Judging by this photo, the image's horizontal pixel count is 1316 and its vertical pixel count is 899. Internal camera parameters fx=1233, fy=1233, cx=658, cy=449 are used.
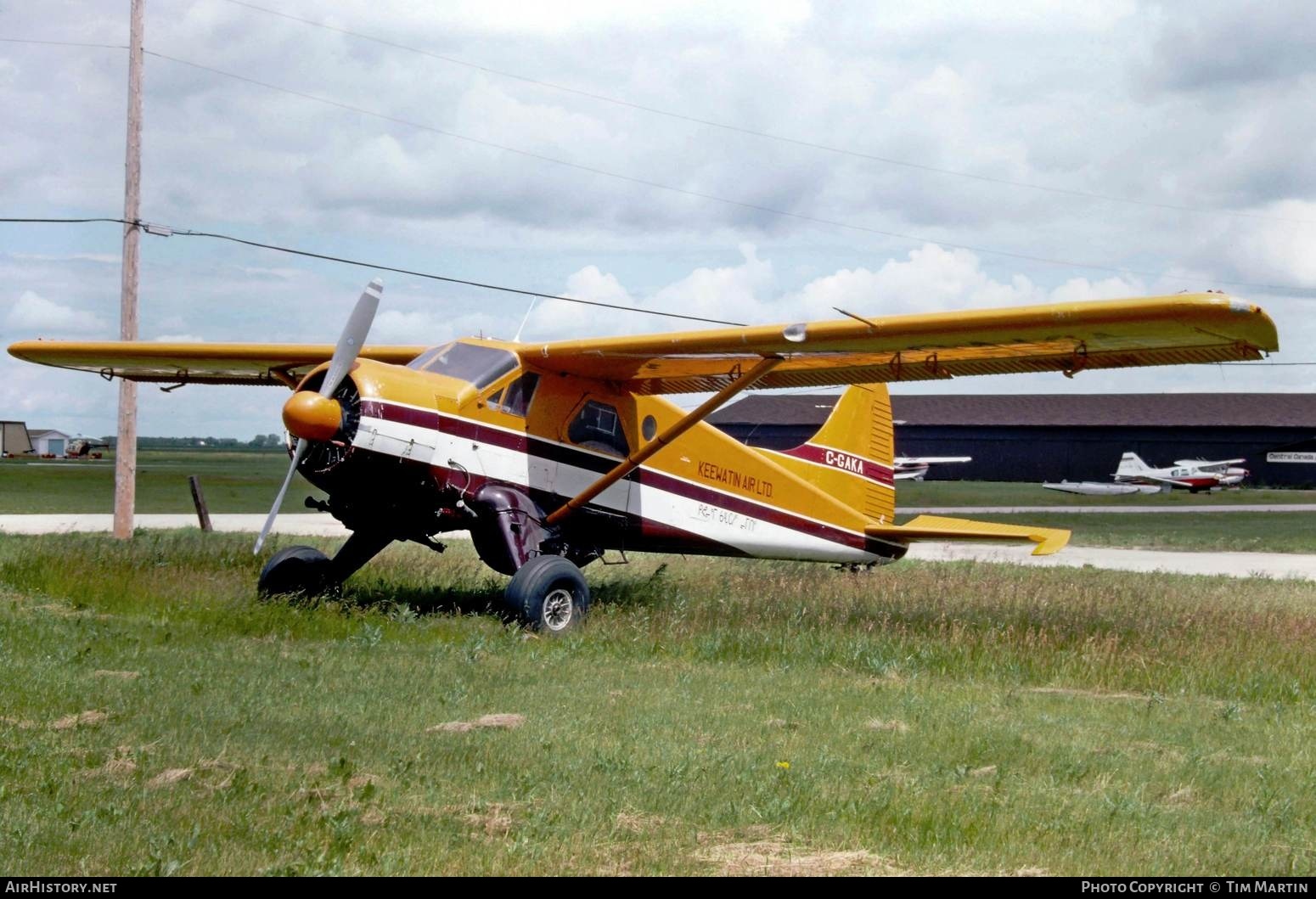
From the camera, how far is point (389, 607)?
41.4ft

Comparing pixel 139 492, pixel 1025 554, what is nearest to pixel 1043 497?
pixel 1025 554

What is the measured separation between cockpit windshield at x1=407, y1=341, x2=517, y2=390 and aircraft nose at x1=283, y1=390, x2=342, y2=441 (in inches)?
58.9

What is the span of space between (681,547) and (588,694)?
6.00 m

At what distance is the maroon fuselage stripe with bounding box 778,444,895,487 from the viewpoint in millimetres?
15977

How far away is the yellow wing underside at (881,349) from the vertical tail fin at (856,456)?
2176 mm

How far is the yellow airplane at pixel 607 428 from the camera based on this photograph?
427 inches

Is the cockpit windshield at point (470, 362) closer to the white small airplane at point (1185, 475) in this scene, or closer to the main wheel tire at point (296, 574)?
the main wheel tire at point (296, 574)

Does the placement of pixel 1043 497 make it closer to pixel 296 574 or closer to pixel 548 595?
pixel 296 574

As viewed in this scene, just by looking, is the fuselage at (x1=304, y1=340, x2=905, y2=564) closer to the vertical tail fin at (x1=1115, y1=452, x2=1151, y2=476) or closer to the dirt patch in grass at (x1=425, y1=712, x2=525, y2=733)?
the dirt patch in grass at (x1=425, y1=712, x2=525, y2=733)

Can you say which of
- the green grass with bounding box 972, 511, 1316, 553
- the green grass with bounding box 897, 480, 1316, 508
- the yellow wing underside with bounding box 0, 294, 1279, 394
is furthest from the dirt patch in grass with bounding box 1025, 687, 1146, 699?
the green grass with bounding box 897, 480, 1316, 508

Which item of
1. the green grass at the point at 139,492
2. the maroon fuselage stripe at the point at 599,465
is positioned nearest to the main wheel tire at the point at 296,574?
the maroon fuselage stripe at the point at 599,465

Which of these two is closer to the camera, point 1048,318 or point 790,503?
point 1048,318
